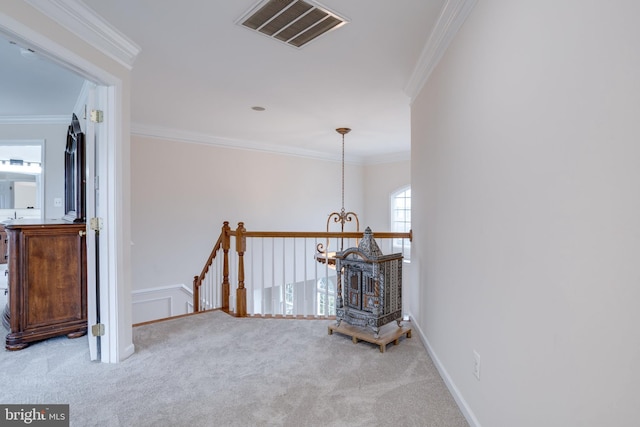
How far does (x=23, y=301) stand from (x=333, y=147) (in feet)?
17.0

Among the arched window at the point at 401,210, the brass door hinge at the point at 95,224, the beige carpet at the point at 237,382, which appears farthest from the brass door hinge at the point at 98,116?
the arched window at the point at 401,210

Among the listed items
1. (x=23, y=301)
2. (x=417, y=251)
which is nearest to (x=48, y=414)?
(x=23, y=301)

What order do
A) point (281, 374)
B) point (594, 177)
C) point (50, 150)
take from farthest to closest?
point (50, 150), point (281, 374), point (594, 177)

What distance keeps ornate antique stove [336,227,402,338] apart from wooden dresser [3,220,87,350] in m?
2.27

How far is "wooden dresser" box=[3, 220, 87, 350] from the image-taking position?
2.60 metres

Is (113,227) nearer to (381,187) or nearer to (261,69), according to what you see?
(261,69)

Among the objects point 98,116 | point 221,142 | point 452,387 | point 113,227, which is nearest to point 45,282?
point 113,227

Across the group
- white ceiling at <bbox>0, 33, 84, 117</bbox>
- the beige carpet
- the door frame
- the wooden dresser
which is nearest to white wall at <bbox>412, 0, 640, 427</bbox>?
the beige carpet

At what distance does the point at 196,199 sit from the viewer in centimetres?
536

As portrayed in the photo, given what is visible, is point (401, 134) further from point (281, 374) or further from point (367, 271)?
point (281, 374)

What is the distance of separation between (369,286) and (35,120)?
187 inches

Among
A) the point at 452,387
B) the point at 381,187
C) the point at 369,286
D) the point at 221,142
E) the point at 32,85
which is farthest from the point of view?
the point at 381,187

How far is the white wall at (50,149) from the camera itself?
4262 millimetres

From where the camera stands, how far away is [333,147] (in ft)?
21.7
